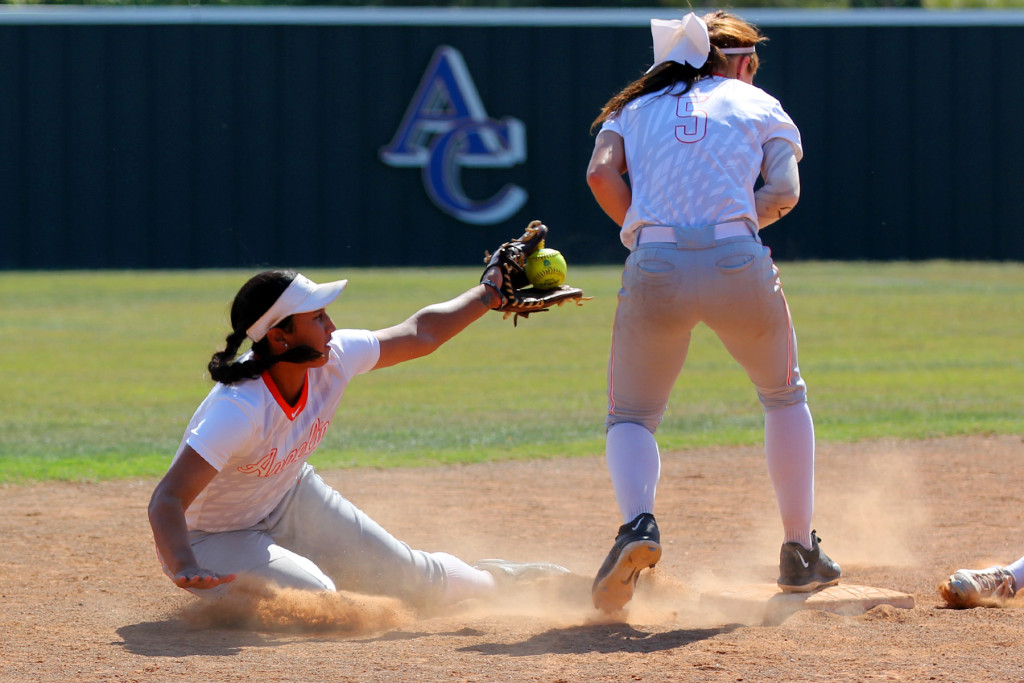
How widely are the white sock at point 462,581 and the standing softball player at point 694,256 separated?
0.66 metres

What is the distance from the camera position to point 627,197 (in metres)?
4.25

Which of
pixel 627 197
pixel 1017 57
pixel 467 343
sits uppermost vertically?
pixel 1017 57

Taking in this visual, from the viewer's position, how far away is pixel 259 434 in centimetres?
403

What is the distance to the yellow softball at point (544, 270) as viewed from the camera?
473 centimetres

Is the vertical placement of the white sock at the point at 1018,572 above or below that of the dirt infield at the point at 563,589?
above

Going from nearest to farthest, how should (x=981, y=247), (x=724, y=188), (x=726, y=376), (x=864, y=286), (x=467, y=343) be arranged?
(x=724, y=188)
(x=726, y=376)
(x=467, y=343)
(x=864, y=286)
(x=981, y=247)

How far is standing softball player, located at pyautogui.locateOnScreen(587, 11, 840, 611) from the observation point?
13.1 feet

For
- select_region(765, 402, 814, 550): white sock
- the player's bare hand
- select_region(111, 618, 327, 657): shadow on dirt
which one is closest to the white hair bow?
select_region(765, 402, 814, 550): white sock

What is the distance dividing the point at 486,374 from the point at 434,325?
774cm

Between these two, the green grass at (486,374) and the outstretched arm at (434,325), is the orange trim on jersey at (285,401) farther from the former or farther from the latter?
the green grass at (486,374)

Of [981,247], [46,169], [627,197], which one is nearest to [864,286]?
[981,247]

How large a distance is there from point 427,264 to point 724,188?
18.7m

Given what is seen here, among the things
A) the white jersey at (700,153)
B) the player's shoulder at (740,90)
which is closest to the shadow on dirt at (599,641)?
the white jersey at (700,153)

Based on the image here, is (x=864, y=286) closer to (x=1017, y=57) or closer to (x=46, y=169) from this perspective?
(x=1017, y=57)
